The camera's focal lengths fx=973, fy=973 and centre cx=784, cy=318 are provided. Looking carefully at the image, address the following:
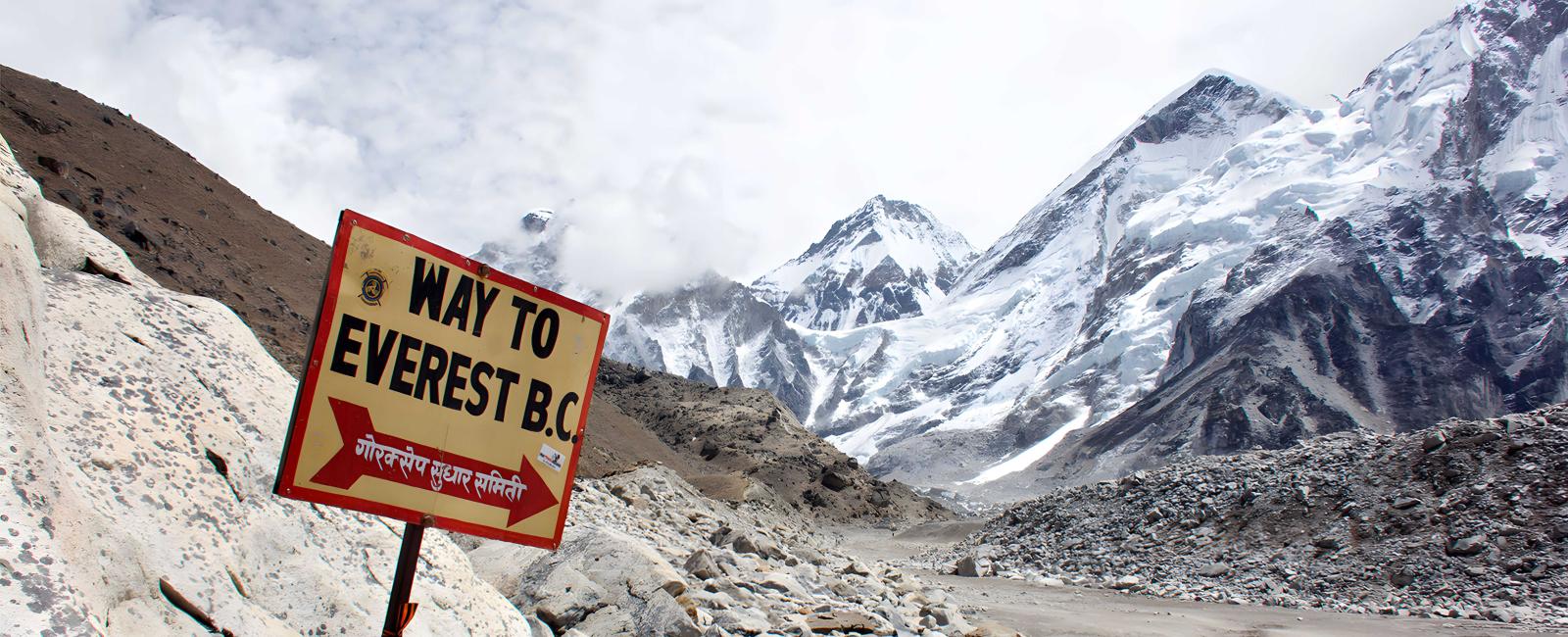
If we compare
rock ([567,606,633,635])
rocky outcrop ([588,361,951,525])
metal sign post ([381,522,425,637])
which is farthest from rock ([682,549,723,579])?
rocky outcrop ([588,361,951,525])

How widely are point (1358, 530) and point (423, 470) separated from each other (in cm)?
2901

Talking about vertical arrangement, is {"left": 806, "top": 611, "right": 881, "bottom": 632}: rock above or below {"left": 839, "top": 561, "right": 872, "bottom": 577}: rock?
below

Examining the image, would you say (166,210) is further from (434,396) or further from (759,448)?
(759,448)

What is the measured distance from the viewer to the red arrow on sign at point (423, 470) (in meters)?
3.69

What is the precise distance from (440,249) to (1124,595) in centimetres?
2796

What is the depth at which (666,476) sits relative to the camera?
120 ft

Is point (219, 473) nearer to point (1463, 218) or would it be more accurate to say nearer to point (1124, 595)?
Result: point (1124, 595)

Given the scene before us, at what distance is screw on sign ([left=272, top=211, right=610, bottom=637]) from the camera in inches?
143

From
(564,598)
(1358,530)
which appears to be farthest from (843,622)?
(1358,530)

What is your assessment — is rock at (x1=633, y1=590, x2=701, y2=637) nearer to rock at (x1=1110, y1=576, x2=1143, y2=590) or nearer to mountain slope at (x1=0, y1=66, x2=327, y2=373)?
rock at (x1=1110, y1=576, x2=1143, y2=590)

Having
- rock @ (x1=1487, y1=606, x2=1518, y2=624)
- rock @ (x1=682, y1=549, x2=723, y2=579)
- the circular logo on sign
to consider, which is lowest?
rock @ (x1=682, y1=549, x2=723, y2=579)

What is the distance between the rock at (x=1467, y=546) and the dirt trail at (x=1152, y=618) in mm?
2568

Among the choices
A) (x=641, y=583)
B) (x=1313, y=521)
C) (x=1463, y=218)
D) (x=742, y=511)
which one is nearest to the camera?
(x=641, y=583)

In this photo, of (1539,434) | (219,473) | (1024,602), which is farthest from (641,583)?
(1539,434)
